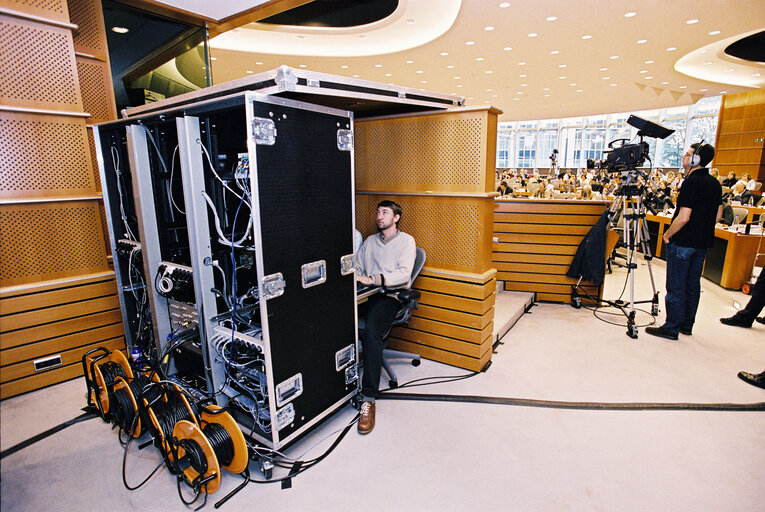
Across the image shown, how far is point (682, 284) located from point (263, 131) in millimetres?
4134

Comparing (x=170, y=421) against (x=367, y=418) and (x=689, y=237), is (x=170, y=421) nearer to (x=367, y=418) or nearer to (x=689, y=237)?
(x=367, y=418)

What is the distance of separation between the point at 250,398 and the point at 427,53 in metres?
7.80

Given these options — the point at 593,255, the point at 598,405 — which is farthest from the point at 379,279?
the point at 593,255

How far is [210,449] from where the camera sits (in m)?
1.87

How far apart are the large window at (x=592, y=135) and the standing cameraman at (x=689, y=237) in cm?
1217

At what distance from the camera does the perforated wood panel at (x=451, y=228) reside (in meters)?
3.05

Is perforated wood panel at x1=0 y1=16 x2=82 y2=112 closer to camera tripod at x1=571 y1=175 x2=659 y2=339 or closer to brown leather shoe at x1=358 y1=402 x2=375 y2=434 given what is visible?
brown leather shoe at x1=358 y1=402 x2=375 y2=434

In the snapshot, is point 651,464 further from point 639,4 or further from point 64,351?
point 639,4

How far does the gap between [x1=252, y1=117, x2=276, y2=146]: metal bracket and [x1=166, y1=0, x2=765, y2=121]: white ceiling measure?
Answer: 270 cm

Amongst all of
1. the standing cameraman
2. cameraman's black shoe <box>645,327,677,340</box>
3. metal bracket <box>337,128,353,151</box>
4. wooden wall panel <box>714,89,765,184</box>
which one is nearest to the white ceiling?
wooden wall panel <box>714,89,765,184</box>

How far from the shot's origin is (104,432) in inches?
95.7

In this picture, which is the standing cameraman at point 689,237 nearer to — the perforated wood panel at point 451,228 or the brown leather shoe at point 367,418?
the perforated wood panel at point 451,228

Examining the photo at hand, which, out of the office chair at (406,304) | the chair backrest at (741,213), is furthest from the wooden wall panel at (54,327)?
the chair backrest at (741,213)

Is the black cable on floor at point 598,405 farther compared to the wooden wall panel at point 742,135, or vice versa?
the wooden wall panel at point 742,135
